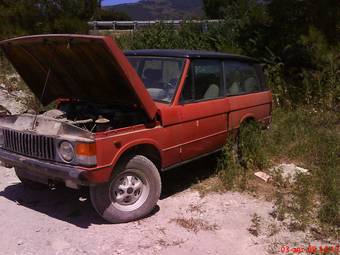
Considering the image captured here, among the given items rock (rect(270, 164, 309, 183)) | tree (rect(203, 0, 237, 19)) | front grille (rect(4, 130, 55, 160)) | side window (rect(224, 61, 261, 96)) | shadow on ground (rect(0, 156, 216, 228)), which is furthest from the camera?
tree (rect(203, 0, 237, 19))

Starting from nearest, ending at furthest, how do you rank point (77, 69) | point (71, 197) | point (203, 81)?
point (77, 69), point (71, 197), point (203, 81)

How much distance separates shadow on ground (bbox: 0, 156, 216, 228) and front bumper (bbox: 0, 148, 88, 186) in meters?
0.50

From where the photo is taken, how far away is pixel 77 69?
535cm

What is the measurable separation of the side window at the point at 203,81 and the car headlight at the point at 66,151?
1.59 metres

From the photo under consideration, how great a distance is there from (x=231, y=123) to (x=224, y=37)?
6.98m

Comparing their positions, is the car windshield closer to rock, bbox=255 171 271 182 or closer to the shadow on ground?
the shadow on ground

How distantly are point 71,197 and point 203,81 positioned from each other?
2.17 m

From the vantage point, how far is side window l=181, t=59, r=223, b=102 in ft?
18.2

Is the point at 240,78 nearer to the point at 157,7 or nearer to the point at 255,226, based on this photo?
the point at 255,226

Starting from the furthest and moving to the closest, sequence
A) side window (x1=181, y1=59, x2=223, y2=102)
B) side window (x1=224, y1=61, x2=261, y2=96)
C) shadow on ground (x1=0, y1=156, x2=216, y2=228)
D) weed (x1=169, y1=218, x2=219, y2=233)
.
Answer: side window (x1=224, y1=61, x2=261, y2=96) → side window (x1=181, y1=59, x2=223, y2=102) → shadow on ground (x1=0, y1=156, x2=216, y2=228) → weed (x1=169, y1=218, x2=219, y2=233)

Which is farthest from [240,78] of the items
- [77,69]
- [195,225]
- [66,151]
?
[66,151]
